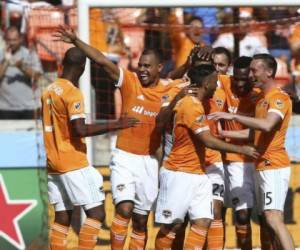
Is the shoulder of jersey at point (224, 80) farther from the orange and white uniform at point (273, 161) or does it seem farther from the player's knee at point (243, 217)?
the player's knee at point (243, 217)

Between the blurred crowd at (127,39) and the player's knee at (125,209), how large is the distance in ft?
9.36

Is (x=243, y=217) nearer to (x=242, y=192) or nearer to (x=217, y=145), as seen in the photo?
(x=242, y=192)

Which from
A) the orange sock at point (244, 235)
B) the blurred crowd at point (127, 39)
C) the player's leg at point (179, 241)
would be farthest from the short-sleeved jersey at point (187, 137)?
the blurred crowd at point (127, 39)

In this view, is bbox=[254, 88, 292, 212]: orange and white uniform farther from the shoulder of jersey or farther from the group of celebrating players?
the shoulder of jersey

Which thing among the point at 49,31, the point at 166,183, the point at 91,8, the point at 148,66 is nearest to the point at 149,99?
the point at 148,66

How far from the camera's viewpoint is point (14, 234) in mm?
11109

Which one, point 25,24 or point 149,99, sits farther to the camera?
point 25,24

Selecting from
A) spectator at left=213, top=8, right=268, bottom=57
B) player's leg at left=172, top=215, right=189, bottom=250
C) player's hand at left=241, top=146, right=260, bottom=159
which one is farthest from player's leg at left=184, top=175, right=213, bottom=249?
spectator at left=213, top=8, right=268, bottom=57

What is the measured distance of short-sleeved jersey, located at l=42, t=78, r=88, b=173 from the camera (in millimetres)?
9086

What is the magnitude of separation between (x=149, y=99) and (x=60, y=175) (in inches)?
46.8

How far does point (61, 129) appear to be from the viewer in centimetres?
916

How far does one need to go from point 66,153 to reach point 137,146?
803mm

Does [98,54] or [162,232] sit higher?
[98,54]

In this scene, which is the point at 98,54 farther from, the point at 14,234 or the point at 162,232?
the point at 14,234
